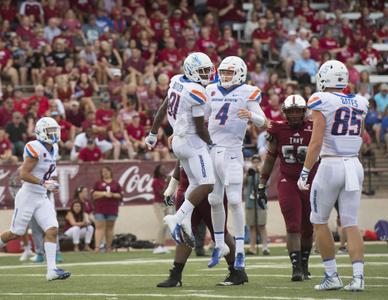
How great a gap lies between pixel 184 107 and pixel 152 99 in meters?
12.2

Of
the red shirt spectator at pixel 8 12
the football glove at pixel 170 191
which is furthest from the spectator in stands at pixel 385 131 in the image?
the football glove at pixel 170 191

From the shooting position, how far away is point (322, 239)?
1033 cm

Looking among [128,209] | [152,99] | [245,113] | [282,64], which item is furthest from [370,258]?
[282,64]

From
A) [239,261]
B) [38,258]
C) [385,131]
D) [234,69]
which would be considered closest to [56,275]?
[239,261]

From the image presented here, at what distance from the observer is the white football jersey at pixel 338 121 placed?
10172 mm

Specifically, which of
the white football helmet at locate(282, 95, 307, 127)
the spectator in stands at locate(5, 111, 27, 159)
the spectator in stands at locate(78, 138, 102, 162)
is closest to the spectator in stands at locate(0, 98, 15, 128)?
the spectator in stands at locate(5, 111, 27, 159)

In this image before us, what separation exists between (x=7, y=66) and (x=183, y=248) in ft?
42.2

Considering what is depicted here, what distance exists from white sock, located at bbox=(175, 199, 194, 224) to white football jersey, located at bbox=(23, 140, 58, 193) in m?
2.79

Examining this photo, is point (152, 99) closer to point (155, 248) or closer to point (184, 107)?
point (155, 248)

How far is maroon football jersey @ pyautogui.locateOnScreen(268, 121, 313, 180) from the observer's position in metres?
11.9

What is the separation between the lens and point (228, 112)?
1170 cm

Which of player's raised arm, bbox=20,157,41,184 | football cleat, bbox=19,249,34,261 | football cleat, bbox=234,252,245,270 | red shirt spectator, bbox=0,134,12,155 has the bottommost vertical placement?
football cleat, bbox=19,249,34,261

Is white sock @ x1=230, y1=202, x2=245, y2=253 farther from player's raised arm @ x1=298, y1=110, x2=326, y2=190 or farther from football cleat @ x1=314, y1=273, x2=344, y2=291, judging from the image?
player's raised arm @ x1=298, y1=110, x2=326, y2=190

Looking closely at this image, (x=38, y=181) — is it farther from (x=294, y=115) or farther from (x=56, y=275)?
(x=294, y=115)
